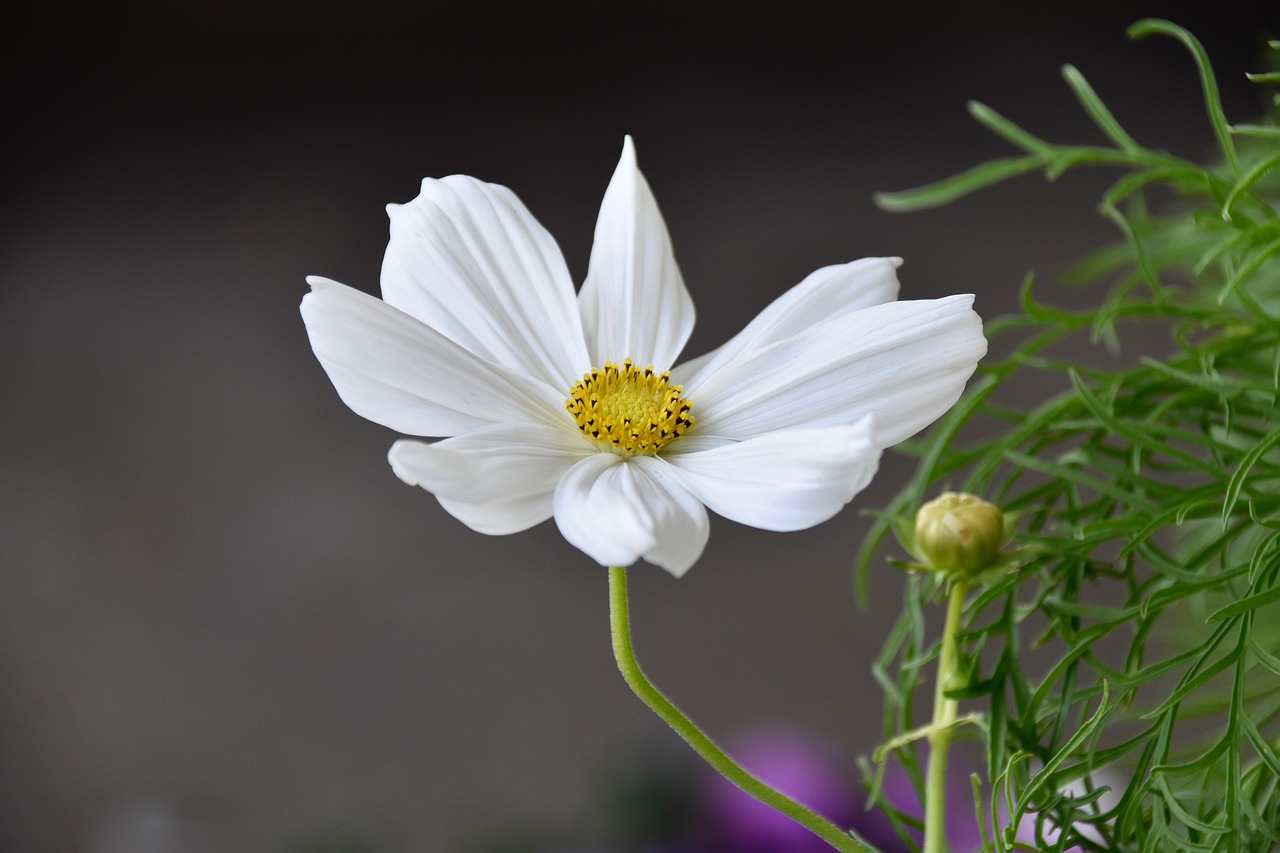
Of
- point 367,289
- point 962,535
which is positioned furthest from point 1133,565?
point 367,289

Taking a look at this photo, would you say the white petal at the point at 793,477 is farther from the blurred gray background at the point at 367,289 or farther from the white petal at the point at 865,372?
the blurred gray background at the point at 367,289

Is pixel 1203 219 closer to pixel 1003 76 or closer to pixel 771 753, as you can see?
pixel 771 753

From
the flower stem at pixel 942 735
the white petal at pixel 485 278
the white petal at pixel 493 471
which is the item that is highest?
the white petal at pixel 485 278

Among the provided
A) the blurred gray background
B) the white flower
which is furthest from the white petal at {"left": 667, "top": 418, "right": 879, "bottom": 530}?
the blurred gray background

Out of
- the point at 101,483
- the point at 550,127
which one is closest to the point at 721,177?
the point at 550,127

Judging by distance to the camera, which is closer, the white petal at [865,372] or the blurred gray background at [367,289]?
the white petal at [865,372]

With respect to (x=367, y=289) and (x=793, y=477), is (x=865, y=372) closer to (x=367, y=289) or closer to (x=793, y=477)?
(x=793, y=477)

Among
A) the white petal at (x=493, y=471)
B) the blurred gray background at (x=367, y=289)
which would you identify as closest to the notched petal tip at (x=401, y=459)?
the white petal at (x=493, y=471)
